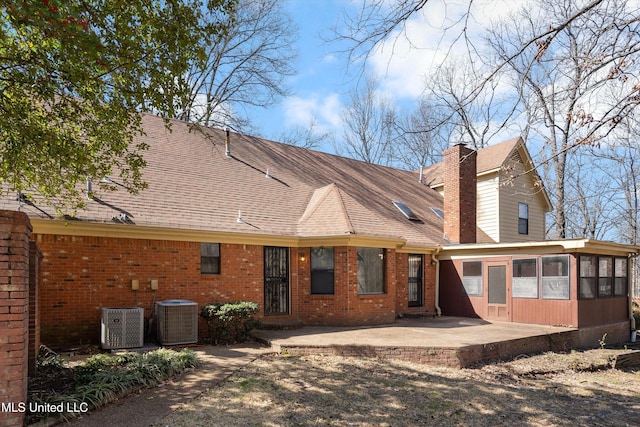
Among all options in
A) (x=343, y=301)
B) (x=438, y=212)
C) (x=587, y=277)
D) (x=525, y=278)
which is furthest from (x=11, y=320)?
(x=438, y=212)

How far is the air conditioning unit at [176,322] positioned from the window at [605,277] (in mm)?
11580

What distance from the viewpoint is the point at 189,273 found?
1099 centimetres

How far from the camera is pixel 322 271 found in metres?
12.7

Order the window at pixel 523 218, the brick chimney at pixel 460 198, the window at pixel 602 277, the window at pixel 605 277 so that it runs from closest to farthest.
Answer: the window at pixel 602 277 → the window at pixel 605 277 → the brick chimney at pixel 460 198 → the window at pixel 523 218

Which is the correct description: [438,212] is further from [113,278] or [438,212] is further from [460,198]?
[113,278]

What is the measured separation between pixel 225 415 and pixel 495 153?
57.0ft

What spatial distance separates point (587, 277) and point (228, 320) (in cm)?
1005

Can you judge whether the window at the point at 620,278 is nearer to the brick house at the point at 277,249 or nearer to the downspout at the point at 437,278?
the brick house at the point at 277,249

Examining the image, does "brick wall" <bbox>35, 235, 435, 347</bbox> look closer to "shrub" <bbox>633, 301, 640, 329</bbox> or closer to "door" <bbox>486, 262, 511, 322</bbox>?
"door" <bbox>486, 262, 511, 322</bbox>


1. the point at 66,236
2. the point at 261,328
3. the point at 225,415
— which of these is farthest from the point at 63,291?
the point at 225,415

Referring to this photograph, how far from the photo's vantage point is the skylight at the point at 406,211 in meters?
16.1

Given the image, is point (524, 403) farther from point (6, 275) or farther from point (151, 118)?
point (151, 118)

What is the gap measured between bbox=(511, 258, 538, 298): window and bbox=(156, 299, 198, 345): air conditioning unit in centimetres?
926

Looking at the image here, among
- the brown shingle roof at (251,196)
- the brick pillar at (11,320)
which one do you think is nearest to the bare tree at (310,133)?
the brown shingle roof at (251,196)
